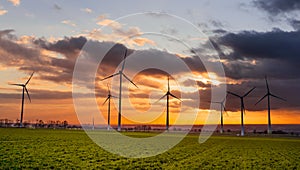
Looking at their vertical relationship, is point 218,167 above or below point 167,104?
below

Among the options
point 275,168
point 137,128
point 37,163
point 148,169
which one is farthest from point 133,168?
point 137,128

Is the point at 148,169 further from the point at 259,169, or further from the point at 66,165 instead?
the point at 259,169

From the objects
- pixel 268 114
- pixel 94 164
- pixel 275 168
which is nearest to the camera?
pixel 94 164

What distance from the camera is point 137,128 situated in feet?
648

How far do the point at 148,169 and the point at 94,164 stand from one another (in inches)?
162

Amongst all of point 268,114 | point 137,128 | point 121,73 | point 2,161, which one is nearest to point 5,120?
point 137,128

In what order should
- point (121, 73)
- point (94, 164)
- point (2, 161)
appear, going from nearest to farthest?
point (2, 161) < point (94, 164) < point (121, 73)

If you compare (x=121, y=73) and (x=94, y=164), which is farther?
(x=121, y=73)

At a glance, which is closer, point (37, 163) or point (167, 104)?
point (37, 163)

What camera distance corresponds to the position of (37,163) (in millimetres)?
27406

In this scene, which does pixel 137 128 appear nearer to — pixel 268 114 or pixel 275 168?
pixel 268 114

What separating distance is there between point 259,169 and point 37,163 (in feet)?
52.6

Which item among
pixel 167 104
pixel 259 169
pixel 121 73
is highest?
pixel 121 73

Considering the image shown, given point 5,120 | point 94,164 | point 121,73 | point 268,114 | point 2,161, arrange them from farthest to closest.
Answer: point 5,120 → point 268,114 → point 121,73 → point 94,164 → point 2,161
